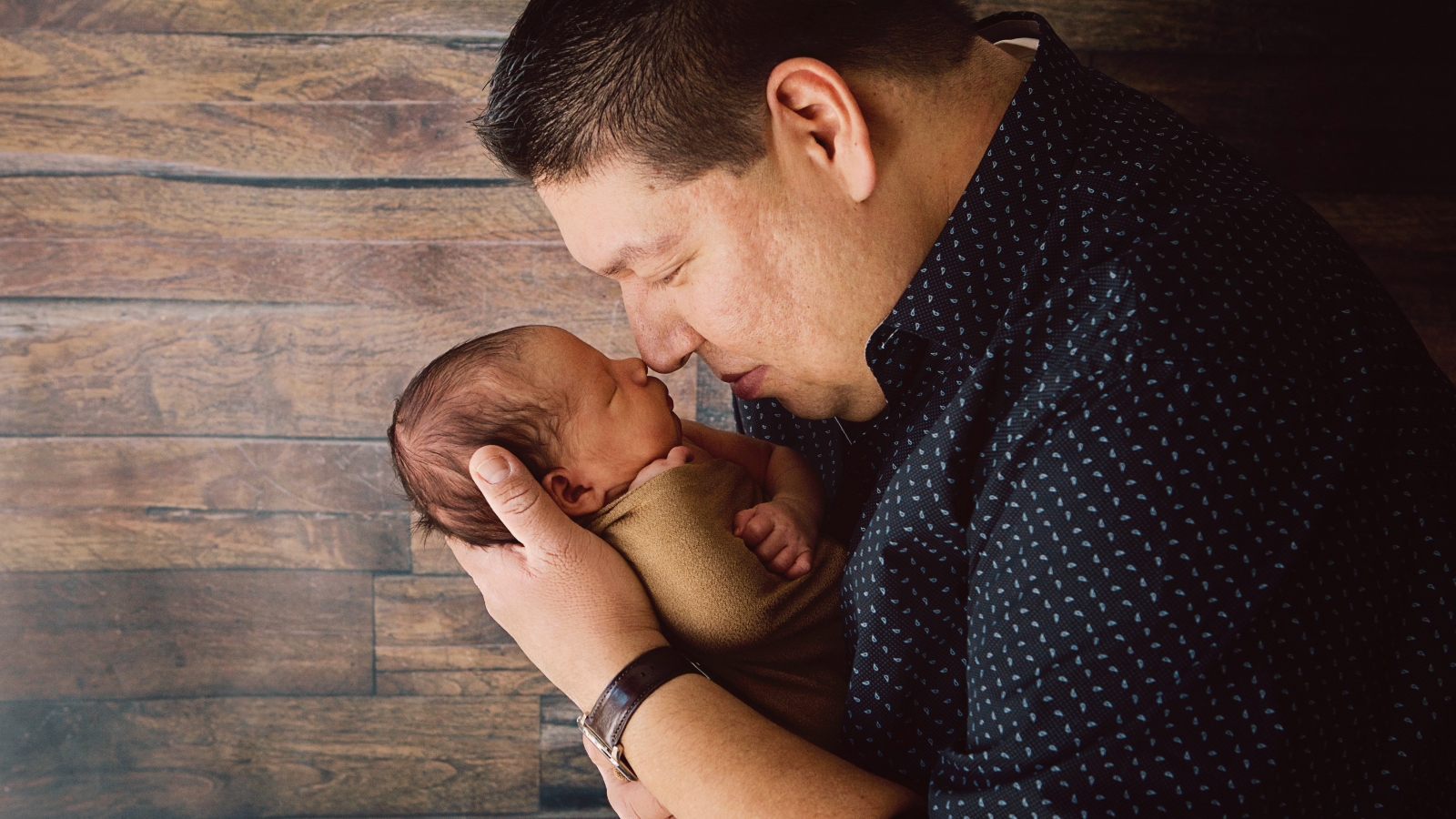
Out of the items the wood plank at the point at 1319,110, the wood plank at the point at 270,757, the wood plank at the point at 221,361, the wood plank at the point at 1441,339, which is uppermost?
the wood plank at the point at 1319,110

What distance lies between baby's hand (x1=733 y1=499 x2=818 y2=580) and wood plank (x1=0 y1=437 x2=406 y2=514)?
923 millimetres

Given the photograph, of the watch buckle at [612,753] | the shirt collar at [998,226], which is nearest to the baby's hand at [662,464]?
the watch buckle at [612,753]

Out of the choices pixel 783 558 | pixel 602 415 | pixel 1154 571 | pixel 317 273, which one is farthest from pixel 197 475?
pixel 1154 571

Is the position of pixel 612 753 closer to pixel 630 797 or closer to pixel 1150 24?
pixel 630 797

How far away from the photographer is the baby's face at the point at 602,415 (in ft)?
4.25

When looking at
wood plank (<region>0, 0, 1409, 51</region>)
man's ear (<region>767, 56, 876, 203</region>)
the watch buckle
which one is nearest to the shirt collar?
man's ear (<region>767, 56, 876, 203</region>)

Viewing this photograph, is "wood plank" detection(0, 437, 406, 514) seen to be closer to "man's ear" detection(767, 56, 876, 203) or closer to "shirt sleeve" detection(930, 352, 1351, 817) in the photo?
"man's ear" detection(767, 56, 876, 203)

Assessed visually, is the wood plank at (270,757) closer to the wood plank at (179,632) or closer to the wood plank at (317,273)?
the wood plank at (179,632)

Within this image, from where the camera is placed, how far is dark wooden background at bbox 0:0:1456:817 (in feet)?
5.57

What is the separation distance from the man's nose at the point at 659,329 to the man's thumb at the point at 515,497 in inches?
9.2

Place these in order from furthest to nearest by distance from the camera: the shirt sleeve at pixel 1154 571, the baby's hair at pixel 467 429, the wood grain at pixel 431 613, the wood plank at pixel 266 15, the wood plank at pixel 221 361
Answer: the wood grain at pixel 431 613 < the wood plank at pixel 221 361 < the wood plank at pixel 266 15 < the baby's hair at pixel 467 429 < the shirt sleeve at pixel 1154 571

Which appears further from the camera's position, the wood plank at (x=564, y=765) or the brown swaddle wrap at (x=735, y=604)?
the wood plank at (x=564, y=765)

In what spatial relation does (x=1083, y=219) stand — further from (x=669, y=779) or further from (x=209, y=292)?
(x=209, y=292)

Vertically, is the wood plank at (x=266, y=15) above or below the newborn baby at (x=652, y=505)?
above
